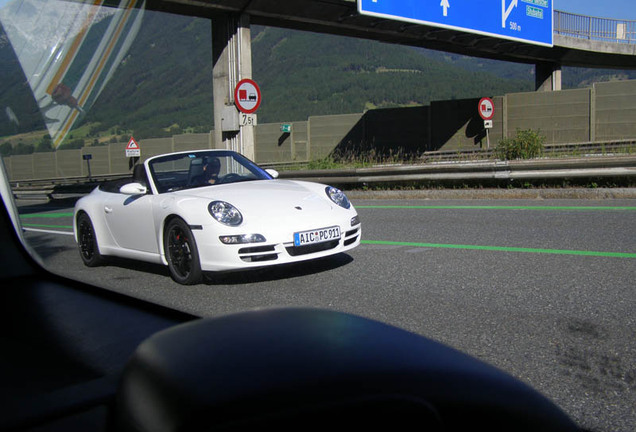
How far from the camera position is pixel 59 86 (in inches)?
67.9

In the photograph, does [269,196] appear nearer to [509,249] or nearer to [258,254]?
[258,254]

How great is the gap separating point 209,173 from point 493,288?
3.15 metres

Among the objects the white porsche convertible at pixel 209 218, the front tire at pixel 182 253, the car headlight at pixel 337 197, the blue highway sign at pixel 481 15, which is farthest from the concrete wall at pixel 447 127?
the front tire at pixel 182 253

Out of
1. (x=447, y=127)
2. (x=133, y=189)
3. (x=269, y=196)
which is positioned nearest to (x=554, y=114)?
A: (x=447, y=127)

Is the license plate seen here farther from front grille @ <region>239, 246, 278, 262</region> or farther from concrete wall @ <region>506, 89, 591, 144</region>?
concrete wall @ <region>506, 89, 591, 144</region>

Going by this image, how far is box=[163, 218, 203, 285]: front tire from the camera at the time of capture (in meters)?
5.69

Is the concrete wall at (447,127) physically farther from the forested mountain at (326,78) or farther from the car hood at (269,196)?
the car hood at (269,196)

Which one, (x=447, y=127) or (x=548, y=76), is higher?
(x=548, y=76)

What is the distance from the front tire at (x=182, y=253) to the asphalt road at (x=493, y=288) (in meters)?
0.13

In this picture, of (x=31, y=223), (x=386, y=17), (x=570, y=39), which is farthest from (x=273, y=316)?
(x=570, y=39)

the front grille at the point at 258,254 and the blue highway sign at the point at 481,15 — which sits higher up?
the blue highway sign at the point at 481,15

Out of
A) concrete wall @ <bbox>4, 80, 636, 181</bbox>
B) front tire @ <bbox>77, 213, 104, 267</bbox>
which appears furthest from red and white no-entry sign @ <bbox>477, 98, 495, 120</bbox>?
front tire @ <bbox>77, 213, 104, 267</bbox>

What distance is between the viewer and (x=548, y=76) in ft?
108

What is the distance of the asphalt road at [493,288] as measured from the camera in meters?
2.95
